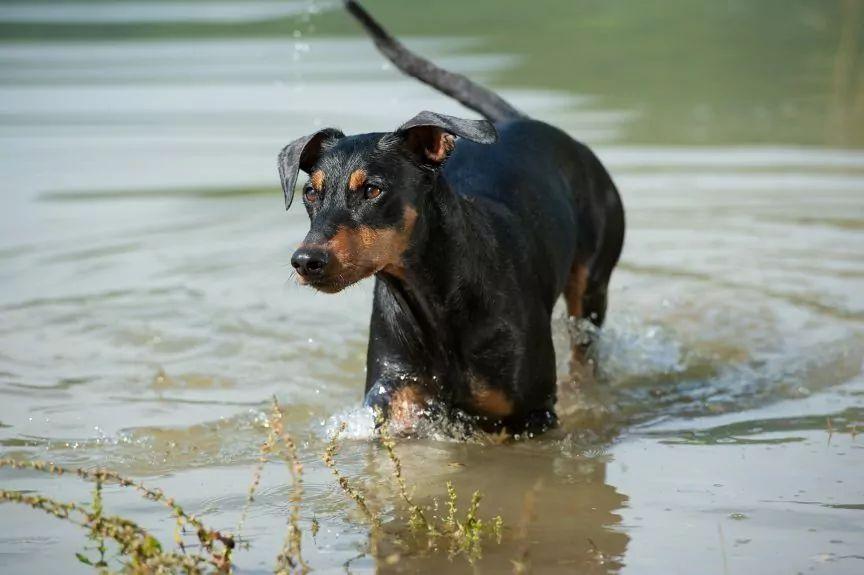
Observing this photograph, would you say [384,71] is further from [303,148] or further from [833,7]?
[303,148]

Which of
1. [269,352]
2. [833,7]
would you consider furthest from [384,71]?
[269,352]

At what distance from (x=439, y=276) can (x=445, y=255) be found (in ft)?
0.28

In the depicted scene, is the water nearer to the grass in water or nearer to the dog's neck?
the grass in water

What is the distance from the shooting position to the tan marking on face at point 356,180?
5207 millimetres

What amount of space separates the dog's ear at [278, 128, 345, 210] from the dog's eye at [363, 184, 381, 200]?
0.35 meters

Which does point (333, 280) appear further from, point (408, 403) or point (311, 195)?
point (408, 403)

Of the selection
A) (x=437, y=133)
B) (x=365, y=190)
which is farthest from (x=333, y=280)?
(x=437, y=133)

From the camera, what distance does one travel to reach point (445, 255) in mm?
5570

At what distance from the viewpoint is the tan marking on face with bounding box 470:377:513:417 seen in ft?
18.8

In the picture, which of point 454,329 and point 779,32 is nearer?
point 454,329

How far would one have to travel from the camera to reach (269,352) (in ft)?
25.4

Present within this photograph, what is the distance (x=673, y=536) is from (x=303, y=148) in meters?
2.02

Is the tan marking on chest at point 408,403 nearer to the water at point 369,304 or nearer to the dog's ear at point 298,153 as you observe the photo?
the water at point 369,304

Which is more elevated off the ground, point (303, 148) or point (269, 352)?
point (303, 148)
